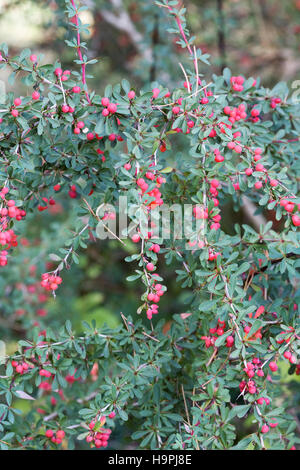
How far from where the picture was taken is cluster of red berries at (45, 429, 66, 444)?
105cm

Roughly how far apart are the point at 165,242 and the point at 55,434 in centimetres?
50

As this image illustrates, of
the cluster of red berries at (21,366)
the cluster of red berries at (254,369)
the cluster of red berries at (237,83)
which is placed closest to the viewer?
the cluster of red berries at (254,369)

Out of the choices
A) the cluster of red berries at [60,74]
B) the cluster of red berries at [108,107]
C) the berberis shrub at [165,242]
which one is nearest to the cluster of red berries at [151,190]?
the berberis shrub at [165,242]

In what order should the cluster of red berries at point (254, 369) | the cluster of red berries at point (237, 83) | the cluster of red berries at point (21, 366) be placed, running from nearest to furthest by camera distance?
the cluster of red berries at point (254, 369) → the cluster of red berries at point (21, 366) → the cluster of red berries at point (237, 83)

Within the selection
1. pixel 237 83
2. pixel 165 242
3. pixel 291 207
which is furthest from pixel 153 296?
pixel 237 83

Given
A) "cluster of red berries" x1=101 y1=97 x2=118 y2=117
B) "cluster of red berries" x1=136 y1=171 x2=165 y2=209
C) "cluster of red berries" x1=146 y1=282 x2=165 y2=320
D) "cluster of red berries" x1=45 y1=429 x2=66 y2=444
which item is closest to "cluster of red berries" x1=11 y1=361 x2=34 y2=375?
"cluster of red berries" x1=45 y1=429 x2=66 y2=444

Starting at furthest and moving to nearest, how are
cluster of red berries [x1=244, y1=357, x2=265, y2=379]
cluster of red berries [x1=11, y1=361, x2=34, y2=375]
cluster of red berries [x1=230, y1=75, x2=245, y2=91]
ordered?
cluster of red berries [x1=230, y1=75, x2=245, y2=91] → cluster of red berries [x1=11, y1=361, x2=34, y2=375] → cluster of red berries [x1=244, y1=357, x2=265, y2=379]

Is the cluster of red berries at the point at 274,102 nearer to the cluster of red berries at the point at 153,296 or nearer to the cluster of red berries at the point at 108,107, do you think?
the cluster of red berries at the point at 108,107

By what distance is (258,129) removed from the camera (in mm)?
1082

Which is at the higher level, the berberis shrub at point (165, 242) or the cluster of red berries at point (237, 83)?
the cluster of red berries at point (237, 83)

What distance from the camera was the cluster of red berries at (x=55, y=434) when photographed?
1053 millimetres

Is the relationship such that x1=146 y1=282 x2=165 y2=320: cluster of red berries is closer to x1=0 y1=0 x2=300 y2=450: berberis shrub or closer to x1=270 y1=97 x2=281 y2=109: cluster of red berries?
x1=0 y1=0 x2=300 y2=450: berberis shrub

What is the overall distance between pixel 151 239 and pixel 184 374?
420mm
